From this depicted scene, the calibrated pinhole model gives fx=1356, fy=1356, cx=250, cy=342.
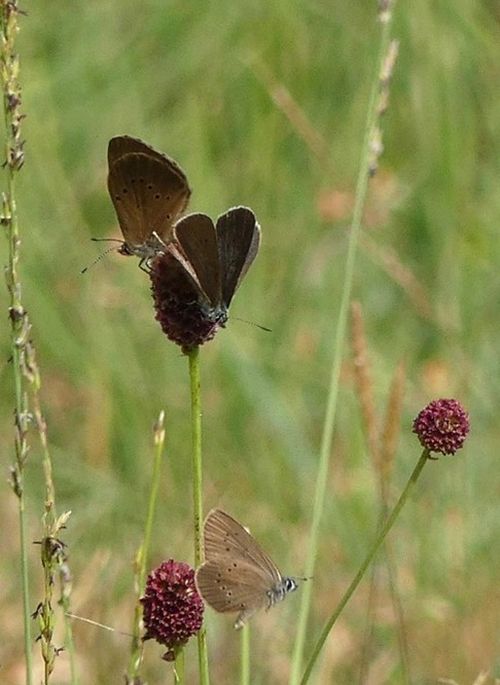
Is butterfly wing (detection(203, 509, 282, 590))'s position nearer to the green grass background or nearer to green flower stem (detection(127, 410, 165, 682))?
green flower stem (detection(127, 410, 165, 682))

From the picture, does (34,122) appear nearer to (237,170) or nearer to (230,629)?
(237,170)

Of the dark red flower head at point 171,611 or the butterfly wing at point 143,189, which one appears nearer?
the dark red flower head at point 171,611

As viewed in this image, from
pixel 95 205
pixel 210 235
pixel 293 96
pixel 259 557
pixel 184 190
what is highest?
pixel 293 96

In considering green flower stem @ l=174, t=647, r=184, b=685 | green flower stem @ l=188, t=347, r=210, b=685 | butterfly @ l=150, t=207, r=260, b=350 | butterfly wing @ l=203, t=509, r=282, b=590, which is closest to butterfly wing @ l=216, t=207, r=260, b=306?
butterfly @ l=150, t=207, r=260, b=350

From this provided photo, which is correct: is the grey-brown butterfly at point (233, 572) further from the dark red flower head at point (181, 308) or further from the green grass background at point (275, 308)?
the green grass background at point (275, 308)

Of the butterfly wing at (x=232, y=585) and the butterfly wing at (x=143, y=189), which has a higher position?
the butterfly wing at (x=143, y=189)

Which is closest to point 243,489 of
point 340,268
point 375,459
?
point 340,268

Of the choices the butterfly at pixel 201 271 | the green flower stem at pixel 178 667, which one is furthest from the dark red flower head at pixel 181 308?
the green flower stem at pixel 178 667

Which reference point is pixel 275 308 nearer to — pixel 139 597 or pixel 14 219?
pixel 14 219
